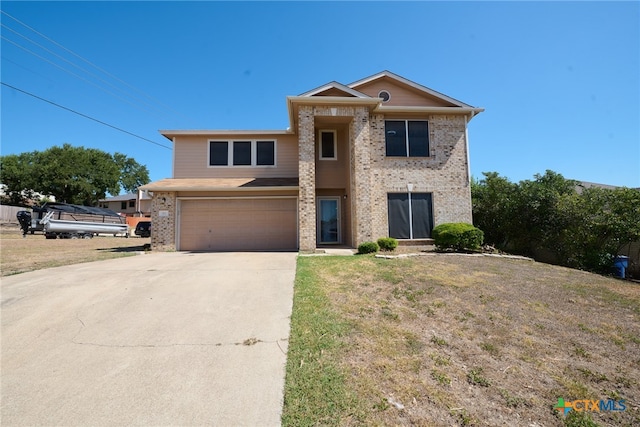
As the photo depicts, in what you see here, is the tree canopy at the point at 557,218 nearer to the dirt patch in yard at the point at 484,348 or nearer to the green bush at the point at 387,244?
the dirt patch in yard at the point at 484,348

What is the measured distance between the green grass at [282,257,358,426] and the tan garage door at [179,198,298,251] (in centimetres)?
806

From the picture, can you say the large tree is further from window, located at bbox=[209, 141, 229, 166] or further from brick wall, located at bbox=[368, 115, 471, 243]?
brick wall, located at bbox=[368, 115, 471, 243]

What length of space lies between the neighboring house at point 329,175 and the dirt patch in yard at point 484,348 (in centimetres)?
532

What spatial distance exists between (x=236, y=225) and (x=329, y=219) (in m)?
4.15

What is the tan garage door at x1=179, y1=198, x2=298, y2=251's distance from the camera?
13.0 m

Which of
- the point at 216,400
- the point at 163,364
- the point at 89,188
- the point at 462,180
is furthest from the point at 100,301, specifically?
the point at 89,188

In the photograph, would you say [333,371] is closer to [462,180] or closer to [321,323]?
[321,323]

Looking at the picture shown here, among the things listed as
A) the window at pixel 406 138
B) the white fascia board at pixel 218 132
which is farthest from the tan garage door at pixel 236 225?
the window at pixel 406 138

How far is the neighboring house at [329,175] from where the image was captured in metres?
11.3

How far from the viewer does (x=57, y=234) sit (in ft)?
68.7

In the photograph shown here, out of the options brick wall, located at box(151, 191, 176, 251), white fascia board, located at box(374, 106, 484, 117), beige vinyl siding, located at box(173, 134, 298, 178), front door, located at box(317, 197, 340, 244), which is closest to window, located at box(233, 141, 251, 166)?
beige vinyl siding, located at box(173, 134, 298, 178)

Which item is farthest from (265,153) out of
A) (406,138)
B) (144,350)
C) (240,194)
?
(144,350)

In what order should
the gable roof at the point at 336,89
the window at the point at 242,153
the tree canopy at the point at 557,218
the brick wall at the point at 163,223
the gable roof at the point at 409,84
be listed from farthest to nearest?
1. the window at the point at 242,153
2. the gable roof at the point at 409,84
3. the brick wall at the point at 163,223
4. the gable roof at the point at 336,89
5. the tree canopy at the point at 557,218

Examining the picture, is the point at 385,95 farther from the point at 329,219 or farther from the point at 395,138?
the point at 329,219
